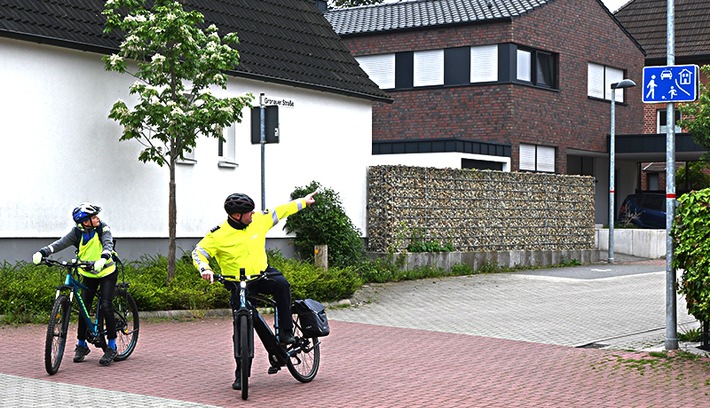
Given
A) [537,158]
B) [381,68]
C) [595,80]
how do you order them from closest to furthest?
[537,158]
[381,68]
[595,80]

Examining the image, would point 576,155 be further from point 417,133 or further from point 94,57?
point 94,57

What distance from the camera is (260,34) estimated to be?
2164 cm

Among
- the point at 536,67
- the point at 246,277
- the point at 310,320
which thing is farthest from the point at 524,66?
the point at 246,277

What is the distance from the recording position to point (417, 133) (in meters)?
34.8

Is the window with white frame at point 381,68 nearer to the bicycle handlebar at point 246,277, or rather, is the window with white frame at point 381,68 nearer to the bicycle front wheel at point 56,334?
the bicycle front wheel at point 56,334

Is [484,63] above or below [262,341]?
above

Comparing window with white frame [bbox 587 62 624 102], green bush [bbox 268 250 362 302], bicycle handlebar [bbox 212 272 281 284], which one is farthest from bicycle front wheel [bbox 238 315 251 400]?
window with white frame [bbox 587 62 624 102]

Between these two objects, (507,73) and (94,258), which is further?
(507,73)

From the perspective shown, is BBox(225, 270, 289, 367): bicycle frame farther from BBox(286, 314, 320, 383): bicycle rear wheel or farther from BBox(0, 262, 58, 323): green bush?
BBox(0, 262, 58, 323): green bush

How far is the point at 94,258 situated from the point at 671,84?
261 inches

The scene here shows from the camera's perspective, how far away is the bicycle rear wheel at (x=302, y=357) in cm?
1019

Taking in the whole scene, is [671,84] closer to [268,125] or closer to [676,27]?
[268,125]

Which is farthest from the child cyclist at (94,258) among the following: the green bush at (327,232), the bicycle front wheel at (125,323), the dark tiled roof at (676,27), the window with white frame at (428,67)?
the dark tiled roof at (676,27)

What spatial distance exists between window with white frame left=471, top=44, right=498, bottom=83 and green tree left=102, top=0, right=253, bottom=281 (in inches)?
679
